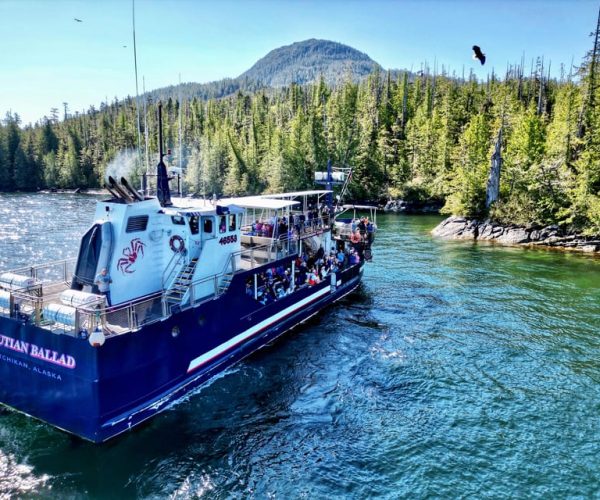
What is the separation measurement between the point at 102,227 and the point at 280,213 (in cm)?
1437

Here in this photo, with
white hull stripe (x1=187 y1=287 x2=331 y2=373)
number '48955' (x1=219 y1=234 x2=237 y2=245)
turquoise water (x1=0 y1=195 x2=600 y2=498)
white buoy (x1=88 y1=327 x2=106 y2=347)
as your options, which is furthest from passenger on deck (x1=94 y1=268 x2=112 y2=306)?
number '48955' (x1=219 y1=234 x2=237 y2=245)

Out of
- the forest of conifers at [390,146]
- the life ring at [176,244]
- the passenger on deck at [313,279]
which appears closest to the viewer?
the life ring at [176,244]

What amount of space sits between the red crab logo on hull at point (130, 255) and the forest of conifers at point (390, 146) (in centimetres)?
3095

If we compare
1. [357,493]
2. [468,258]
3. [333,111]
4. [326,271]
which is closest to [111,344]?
[357,493]

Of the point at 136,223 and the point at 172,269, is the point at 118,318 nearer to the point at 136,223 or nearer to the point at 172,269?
the point at 172,269

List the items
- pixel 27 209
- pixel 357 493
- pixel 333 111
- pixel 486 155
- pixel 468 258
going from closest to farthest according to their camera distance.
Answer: pixel 357 493, pixel 468 258, pixel 486 155, pixel 27 209, pixel 333 111

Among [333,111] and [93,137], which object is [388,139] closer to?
[333,111]

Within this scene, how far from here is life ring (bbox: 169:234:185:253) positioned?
54.9ft

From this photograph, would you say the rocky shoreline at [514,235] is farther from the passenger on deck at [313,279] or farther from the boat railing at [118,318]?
the boat railing at [118,318]

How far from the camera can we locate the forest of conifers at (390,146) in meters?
48.7

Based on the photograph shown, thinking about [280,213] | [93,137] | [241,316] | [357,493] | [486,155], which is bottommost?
[357,493]

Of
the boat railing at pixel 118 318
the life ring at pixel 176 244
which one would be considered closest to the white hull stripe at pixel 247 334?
the boat railing at pixel 118 318

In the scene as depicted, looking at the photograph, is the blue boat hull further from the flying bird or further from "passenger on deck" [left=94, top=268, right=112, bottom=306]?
the flying bird

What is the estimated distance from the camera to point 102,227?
14719 mm
